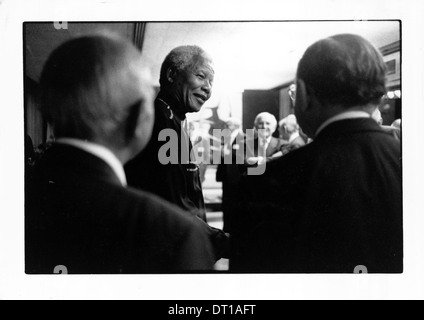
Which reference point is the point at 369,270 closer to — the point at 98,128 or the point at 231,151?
the point at 231,151

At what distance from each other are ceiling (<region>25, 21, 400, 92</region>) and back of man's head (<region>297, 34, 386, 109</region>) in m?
0.04

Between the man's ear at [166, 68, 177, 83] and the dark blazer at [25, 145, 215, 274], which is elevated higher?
the man's ear at [166, 68, 177, 83]

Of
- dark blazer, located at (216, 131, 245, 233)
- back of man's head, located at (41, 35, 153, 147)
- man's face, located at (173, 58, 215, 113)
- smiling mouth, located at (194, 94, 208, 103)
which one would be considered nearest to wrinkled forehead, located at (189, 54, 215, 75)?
man's face, located at (173, 58, 215, 113)

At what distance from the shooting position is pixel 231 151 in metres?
2.18

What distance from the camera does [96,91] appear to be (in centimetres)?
212

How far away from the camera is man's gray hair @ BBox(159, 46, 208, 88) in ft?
7.00

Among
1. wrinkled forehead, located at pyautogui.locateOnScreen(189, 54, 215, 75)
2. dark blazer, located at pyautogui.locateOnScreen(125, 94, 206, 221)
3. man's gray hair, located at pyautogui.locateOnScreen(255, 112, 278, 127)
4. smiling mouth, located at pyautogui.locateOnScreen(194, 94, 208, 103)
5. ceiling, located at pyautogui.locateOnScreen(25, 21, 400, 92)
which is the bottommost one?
dark blazer, located at pyautogui.locateOnScreen(125, 94, 206, 221)

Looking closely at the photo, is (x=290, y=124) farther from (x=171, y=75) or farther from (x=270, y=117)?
(x=171, y=75)

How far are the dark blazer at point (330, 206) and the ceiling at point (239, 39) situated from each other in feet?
1.20

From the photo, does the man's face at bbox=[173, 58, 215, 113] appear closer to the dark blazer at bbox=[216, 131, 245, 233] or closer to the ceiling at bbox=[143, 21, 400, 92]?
the ceiling at bbox=[143, 21, 400, 92]

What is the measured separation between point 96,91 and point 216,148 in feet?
1.90

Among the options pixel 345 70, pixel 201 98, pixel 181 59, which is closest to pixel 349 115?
pixel 345 70

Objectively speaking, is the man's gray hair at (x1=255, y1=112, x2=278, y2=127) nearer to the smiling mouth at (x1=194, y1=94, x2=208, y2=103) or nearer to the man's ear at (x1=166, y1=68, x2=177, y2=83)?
the smiling mouth at (x1=194, y1=94, x2=208, y2=103)
